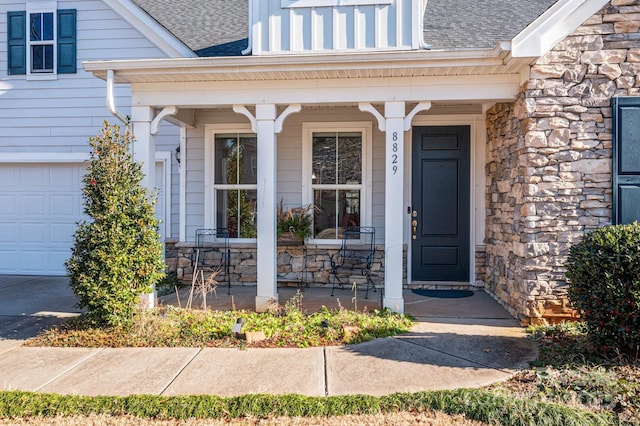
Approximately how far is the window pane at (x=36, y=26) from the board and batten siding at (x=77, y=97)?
26cm

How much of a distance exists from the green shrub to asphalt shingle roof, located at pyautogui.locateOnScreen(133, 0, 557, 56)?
3.45m

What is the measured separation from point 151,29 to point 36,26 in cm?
227

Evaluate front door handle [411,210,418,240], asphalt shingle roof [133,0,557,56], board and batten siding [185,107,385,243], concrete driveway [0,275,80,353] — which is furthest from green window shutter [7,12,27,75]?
front door handle [411,210,418,240]

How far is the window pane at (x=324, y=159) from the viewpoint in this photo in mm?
7559

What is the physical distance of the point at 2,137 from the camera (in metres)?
8.28

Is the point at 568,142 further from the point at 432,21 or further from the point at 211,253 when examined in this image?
the point at 211,253

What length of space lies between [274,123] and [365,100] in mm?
1164

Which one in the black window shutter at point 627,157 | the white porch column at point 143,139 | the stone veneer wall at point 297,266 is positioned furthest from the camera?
the stone veneer wall at point 297,266

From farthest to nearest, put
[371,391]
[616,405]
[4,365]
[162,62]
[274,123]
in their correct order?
[274,123] < [162,62] < [4,365] < [371,391] < [616,405]

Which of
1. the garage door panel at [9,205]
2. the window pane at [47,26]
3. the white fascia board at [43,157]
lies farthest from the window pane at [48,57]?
the garage door panel at [9,205]

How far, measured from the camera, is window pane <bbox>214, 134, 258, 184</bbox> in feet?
25.3

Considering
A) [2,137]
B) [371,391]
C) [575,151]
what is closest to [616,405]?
[371,391]

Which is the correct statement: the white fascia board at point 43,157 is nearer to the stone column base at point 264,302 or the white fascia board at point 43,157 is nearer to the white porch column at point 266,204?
the white porch column at point 266,204

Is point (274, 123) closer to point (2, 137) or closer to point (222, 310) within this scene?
point (222, 310)
